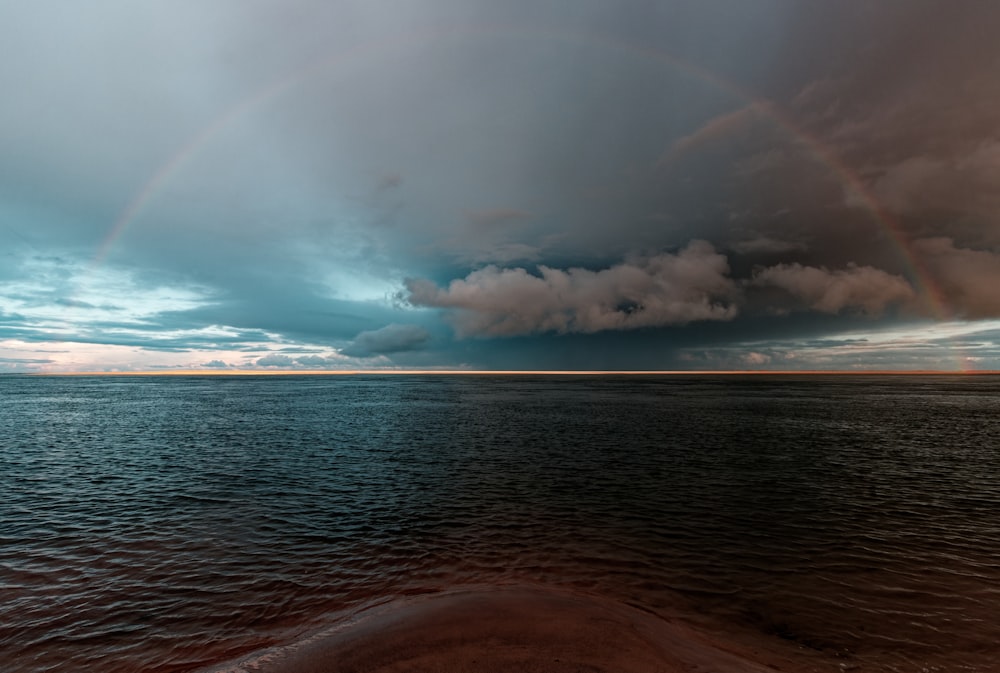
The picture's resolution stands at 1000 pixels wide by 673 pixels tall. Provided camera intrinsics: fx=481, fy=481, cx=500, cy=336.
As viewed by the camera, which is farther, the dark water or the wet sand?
the dark water

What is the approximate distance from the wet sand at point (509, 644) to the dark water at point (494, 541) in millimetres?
1234

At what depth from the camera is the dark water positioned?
459 inches

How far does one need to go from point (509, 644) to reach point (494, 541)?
8.32 metres

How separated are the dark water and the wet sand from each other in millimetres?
1234

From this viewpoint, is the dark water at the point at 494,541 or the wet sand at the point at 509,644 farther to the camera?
the dark water at the point at 494,541

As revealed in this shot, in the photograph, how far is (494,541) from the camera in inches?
707

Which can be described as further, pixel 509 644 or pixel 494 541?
pixel 494 541

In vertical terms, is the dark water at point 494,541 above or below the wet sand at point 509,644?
below

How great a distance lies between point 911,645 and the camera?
11000 millimetres

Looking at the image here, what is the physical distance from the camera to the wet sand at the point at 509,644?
9062 mm

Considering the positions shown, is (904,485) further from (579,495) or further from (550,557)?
(550,557)

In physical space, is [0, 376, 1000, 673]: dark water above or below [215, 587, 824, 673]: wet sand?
below

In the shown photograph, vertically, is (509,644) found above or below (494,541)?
above

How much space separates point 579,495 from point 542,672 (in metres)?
17.1
